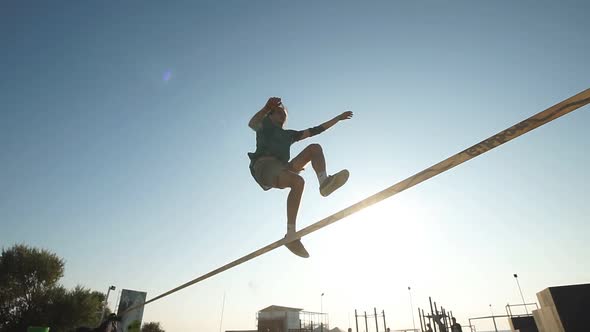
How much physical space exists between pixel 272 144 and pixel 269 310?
6261cm

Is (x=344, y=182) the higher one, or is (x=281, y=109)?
(x=281, y=109)

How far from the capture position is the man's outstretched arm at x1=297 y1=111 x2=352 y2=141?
363 cm

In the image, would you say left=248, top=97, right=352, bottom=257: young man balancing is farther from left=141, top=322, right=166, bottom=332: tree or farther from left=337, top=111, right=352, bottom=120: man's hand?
left=141, top=322, right=166, bottom=332: tree

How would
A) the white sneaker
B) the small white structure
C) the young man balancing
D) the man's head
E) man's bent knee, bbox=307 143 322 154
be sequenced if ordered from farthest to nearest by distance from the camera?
the small white structure
the man's head
man's bent knee, bbox=307 143 322 154
the young man balancing
the white sneaker

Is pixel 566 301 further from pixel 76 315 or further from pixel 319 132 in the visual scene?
pixel 76 315

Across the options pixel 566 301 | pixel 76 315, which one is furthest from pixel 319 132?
pixel 76 315

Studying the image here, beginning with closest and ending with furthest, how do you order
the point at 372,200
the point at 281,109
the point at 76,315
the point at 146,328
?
the point at 372,200, the point at 281,109, the point at 76,315, the point at 146,328

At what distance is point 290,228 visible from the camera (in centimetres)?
315

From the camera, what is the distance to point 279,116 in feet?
11.8

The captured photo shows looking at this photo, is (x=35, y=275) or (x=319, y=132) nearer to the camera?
(x=319, y=132)

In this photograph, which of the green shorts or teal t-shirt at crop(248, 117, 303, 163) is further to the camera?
teal t-shirt at crop(248, 117, 303, 163)

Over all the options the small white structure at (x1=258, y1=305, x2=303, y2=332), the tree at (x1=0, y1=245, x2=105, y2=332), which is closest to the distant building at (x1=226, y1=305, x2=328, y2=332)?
the small white structure at (x1=258, y1=305, x2=303, y2=332)

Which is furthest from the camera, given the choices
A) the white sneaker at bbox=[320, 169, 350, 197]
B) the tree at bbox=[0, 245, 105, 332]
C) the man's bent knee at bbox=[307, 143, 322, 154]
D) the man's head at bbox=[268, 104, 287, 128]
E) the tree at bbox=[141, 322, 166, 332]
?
the tree at bbox=[141, 322, 166, 332]

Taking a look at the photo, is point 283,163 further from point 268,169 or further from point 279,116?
point 279,116
